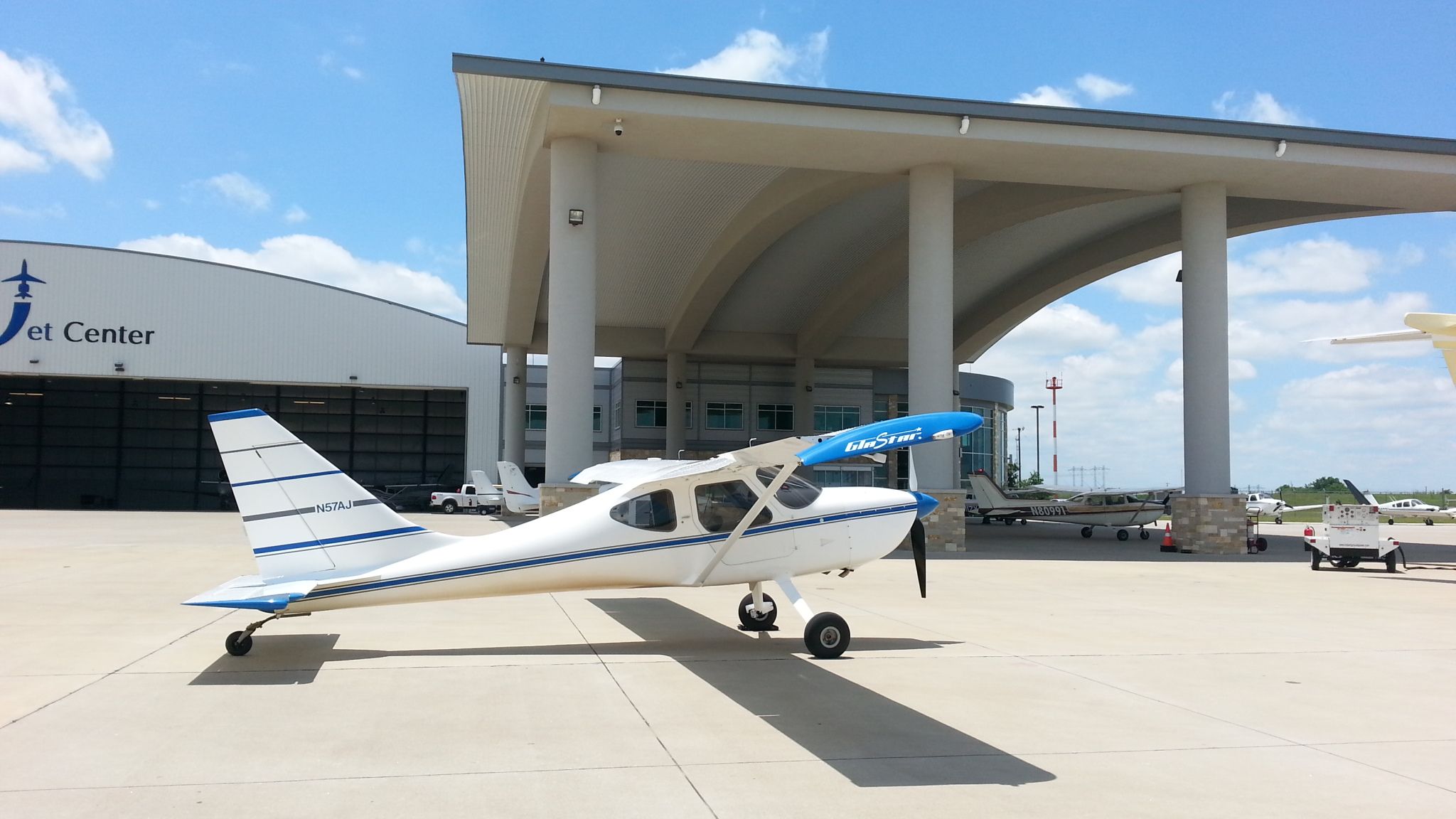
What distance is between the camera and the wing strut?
9.23m

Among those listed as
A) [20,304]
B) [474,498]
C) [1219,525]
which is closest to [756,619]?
[1219,525]

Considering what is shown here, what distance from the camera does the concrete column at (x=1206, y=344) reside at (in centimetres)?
2528

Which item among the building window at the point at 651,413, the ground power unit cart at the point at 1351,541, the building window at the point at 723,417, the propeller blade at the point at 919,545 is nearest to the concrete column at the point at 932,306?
the ground power unit cart at the point at 1351,541

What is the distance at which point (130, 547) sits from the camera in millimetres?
22109

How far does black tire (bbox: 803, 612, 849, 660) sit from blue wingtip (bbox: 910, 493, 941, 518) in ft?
5.70

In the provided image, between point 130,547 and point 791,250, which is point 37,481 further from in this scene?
point 791,250

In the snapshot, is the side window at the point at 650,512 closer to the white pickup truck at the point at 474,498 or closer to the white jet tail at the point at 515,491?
the white jet tail at the point at 515,491

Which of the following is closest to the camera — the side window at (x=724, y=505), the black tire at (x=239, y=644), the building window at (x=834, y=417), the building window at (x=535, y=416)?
the black tire at (x=239, y=644)

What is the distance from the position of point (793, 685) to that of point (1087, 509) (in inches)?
1164

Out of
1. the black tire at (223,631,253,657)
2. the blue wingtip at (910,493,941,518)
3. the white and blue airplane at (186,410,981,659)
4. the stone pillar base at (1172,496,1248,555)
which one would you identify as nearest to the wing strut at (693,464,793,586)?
the white and blue airplane at (186,410,981,659)

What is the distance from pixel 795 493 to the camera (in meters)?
10.1

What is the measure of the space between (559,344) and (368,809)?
17804 mm

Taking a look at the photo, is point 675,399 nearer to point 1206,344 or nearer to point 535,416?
point 535,416

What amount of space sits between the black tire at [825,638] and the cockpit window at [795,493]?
4.36 ft
